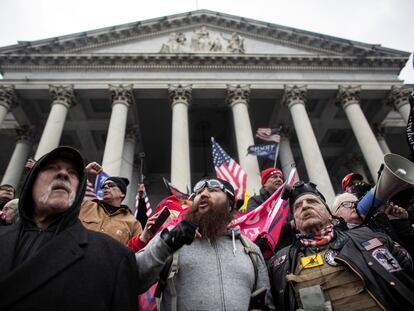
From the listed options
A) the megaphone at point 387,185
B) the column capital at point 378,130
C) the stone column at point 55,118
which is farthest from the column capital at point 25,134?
the column capital at point 378,130

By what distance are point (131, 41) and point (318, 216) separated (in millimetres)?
18580

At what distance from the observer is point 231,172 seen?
30.5 feet

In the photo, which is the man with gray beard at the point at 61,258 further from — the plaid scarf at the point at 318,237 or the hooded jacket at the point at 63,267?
the plaid scarf at the point at 318,237

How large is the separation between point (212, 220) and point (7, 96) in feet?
56.7

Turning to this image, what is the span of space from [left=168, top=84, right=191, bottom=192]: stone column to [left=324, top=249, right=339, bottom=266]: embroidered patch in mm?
9548

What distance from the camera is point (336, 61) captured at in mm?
17406

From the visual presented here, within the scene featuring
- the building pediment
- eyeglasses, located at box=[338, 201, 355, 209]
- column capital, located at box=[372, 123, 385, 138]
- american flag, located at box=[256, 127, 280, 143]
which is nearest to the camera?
eyeglasses, located at box=[338, 201, 355, 209]

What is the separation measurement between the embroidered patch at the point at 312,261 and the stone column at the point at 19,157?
1672 cm

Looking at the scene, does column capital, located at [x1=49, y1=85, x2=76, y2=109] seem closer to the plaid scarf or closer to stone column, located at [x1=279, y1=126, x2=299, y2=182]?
stone column, located at [x1=279, y1=126, x2=299, y2=182]

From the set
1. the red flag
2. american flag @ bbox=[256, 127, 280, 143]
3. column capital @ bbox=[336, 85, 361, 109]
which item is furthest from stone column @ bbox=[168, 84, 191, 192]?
column capital @ bbox=[336, 85, 361, 109]

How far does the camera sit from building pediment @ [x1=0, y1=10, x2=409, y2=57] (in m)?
17.3

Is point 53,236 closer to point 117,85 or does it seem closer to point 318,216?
point 318,216

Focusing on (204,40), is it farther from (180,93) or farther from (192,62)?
(180,93)

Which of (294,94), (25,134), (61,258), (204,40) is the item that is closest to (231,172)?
(61,258)
